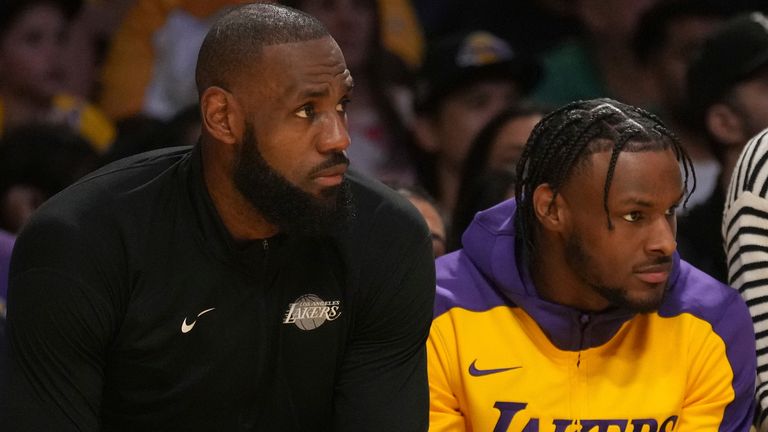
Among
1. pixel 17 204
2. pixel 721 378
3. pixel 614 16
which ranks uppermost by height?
pixel 614 16

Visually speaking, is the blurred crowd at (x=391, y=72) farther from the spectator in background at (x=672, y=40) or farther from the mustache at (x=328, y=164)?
the mustache at (x=328, y=164)

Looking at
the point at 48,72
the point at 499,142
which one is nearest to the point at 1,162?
the point at 48,72

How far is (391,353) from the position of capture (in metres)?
2.43

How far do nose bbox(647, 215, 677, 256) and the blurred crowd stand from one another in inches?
66.4

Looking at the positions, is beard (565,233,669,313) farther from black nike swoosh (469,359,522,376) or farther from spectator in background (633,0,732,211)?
spectator in background (633,0,732,211)

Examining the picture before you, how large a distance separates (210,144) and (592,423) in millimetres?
848

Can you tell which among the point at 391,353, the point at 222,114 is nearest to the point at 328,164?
the point at 222,114

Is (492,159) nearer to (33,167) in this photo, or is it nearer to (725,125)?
(725,125)

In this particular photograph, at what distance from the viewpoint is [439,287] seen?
2.72m

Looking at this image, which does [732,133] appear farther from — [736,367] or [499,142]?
[736,367]

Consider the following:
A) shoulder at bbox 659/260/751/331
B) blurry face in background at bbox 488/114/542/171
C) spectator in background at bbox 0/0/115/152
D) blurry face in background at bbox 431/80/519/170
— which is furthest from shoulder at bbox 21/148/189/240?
spectator in background at bbox 0/0/115/152

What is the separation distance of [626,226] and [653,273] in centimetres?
9

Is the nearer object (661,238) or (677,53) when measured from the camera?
(661,238)

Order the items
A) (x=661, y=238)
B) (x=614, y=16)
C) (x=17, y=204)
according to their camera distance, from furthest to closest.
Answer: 1. (x=614, y=16)
2. (x=17, y=204)
3. (x=661, y=238)
